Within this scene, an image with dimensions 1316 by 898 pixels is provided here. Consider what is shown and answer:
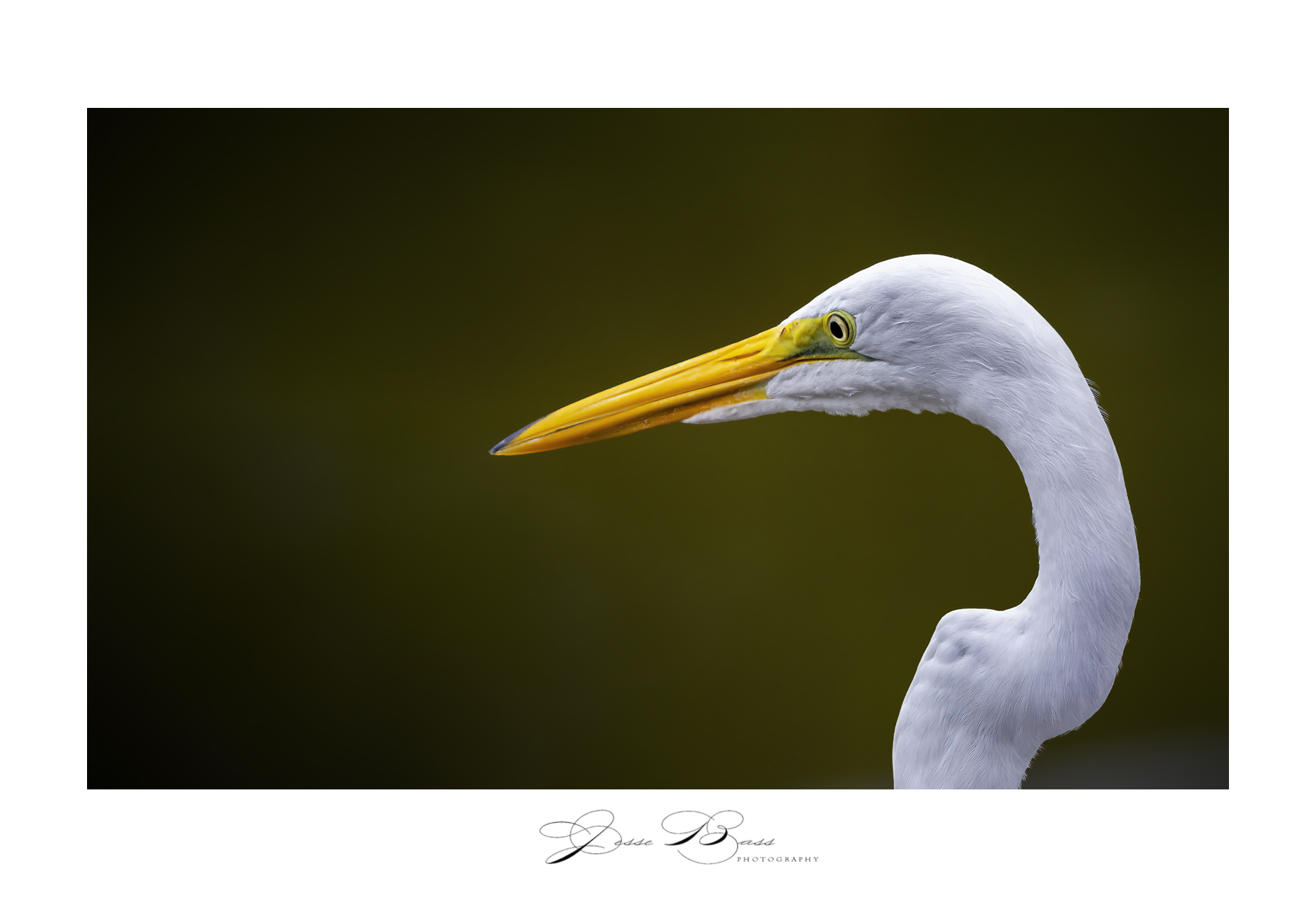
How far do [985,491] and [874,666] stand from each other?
508mm

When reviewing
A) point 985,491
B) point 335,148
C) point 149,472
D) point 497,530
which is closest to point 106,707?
point 149,472

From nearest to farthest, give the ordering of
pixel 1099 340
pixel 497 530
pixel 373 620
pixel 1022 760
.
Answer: pixel 1022 760, pixel 1099 340, pixel 373 620, pixel 497 530

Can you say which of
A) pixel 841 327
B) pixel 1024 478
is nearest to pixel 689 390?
pixel 841 327

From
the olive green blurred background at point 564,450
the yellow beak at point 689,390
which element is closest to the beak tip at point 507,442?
the yellow beak at point 689,390

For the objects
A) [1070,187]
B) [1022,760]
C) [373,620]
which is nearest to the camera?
[1022,760]

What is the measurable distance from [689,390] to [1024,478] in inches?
16.8

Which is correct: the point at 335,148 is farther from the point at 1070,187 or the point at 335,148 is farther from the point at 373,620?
the point at 1070,187

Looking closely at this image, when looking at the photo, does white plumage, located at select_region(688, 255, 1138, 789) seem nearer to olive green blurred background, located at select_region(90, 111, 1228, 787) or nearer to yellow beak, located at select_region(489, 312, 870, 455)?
yellow beak, located at select_region(489, 312, 870, 455)

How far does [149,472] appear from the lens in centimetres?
148

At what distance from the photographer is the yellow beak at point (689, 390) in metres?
0.88

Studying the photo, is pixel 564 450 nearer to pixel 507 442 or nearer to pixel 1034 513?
pixel 507 442

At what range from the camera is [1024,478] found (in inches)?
32.3

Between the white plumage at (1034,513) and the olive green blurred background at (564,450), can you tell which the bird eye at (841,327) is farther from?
the olive green blurred background at (564,450)

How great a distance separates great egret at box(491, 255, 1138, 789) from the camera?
0.76 meters
